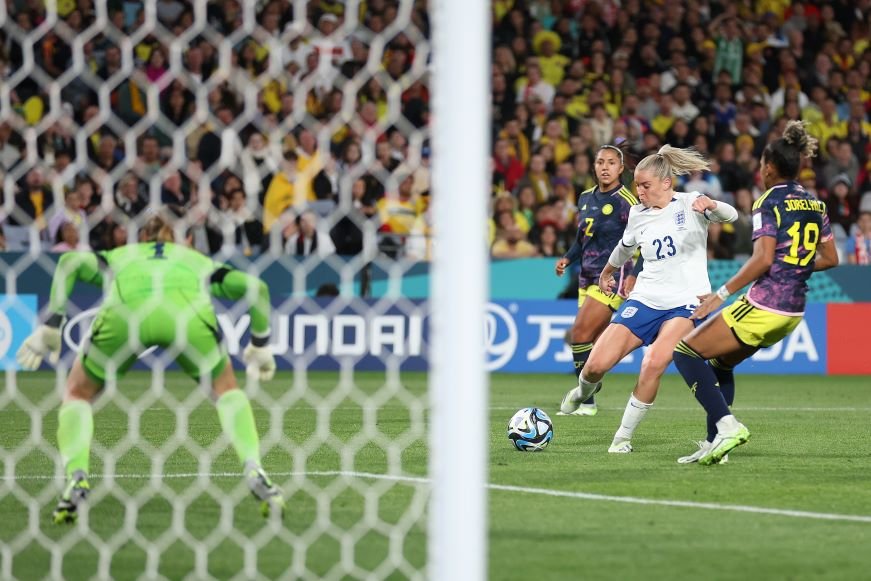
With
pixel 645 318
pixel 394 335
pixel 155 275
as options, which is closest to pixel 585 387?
pixel 645 318

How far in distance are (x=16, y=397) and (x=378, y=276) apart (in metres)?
4.64

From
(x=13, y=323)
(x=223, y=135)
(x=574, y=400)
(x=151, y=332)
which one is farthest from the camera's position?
(x=13, y=323)

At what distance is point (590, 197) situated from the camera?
10703 mm

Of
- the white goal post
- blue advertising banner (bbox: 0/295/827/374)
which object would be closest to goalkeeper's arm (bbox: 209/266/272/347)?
the white goal post

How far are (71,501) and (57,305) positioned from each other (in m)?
0.78

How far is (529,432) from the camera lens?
809cm

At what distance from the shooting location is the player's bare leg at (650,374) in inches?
310

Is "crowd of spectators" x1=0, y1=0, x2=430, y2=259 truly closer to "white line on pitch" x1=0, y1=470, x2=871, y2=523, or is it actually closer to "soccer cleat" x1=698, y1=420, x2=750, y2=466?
"soccer cleat" x1=698, y1=420, x2=750, y2=466

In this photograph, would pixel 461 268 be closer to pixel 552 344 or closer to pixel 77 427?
pixel 77 427

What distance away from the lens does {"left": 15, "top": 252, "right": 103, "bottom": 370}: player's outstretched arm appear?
17.3 ft

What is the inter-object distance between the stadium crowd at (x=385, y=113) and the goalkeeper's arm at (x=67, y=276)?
8.56ft

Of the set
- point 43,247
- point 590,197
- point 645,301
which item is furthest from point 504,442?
point 43,247

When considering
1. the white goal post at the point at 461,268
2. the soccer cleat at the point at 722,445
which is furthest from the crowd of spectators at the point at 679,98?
the white goal post at the point at 461,268

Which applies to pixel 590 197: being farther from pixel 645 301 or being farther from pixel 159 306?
pixel 159 306
